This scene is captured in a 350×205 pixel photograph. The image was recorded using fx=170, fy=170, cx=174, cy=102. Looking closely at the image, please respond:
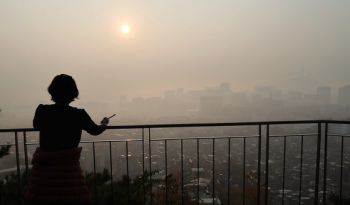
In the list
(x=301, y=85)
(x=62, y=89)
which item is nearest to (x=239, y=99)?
(x=301, y=85)

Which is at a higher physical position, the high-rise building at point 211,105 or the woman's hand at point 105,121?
the woman's hand at point 105,121

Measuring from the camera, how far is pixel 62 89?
1203 mm

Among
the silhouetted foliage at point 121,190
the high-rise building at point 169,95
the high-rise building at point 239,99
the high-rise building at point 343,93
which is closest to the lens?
the silhouetted foliage at point 121,190

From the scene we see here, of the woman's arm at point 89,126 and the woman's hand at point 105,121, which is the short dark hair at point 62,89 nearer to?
the woman's arm at point 89,126

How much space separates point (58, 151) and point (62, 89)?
1.42 feet

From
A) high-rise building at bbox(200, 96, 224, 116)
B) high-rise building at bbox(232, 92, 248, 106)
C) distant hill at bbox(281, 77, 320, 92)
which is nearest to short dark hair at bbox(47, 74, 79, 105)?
A: high-rise building at bbox(200, 96, 224, 116)

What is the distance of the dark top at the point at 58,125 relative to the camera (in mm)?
1142

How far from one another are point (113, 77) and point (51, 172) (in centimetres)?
823

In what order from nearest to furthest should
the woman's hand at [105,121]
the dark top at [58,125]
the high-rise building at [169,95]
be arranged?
the dark top at [58,125], the woman's hand at [105,121], the high-rise building at [169,95]

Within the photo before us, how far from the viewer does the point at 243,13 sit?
6746 mm

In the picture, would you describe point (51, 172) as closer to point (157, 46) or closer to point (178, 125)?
point (178, 125)

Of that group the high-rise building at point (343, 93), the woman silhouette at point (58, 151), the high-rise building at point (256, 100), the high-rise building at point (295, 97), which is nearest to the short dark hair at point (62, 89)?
the woman silhouette at point (58, 151)

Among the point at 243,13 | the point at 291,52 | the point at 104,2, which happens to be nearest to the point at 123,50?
the point at 104,2

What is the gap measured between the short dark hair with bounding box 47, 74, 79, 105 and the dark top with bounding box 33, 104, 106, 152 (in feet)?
0.24
